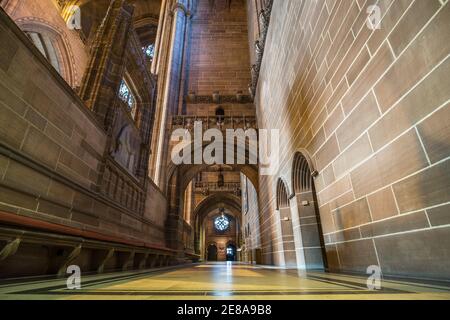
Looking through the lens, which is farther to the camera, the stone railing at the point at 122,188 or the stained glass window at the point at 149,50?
the stained glass window at the point at 149,50

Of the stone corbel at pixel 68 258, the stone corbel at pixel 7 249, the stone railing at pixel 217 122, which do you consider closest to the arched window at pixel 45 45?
the stone railing at pixel 217 122

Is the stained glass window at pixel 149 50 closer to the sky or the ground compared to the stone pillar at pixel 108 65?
closer to the sky

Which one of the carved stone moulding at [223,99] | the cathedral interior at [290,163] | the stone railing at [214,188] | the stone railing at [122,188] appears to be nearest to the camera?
the cathedral interior at [290,163]

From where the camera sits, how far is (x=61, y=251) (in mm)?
2211

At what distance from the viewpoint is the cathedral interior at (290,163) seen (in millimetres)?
1414

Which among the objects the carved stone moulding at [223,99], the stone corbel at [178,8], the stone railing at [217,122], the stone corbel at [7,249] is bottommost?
the stone corbel at [7,249]

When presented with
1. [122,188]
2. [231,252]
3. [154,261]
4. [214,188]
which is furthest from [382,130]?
[231,252]

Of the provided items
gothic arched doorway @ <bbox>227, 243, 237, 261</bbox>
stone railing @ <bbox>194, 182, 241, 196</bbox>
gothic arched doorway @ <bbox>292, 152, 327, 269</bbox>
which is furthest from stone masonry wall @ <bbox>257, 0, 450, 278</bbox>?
gothic arched doorway @ <bbox>227, 243, 237, 261</bbox>

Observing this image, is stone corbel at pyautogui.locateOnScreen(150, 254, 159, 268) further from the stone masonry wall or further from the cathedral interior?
the stone masonry wall

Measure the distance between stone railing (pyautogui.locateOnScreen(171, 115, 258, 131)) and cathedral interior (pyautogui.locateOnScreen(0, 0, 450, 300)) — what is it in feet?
7.24

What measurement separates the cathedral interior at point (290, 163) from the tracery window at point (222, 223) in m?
21.8

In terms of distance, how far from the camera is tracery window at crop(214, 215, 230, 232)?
27761 millimetres

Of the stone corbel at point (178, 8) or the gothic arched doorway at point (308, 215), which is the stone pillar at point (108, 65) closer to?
the gothic arched doorway at point (308, 215)

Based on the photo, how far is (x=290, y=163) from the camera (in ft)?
15.0
